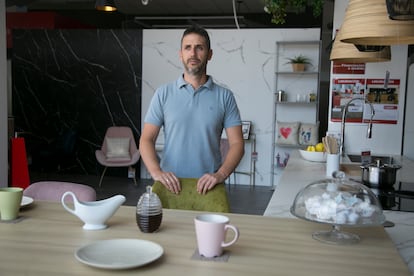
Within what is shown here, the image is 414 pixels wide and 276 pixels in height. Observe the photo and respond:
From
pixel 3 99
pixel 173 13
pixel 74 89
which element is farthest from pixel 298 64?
pixel 173 13

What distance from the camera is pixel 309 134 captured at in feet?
22.0

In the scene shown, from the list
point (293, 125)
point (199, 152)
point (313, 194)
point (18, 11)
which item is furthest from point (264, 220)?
point (18, 11)

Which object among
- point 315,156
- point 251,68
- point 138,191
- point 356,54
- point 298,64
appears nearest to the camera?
point 356,54

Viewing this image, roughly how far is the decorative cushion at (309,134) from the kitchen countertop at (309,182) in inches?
99.7

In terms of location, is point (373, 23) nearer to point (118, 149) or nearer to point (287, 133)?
point (287, 133)

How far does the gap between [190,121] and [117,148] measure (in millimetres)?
5115

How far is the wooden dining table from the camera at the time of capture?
3.63 feet

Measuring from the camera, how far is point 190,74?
2.24 m

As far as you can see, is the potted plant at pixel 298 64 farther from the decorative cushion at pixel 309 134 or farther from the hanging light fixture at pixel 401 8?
the hanging light fixture at pixel 401 8

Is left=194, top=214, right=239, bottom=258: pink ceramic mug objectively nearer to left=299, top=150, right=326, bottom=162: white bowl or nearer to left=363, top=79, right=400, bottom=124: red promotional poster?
left=299, top=150, right=326, bottom=162: white bowl

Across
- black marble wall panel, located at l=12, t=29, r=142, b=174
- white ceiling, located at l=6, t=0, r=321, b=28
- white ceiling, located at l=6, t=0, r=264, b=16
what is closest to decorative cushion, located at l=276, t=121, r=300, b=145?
black marble wall panel, located at l=12, t=29, r=142, b=174

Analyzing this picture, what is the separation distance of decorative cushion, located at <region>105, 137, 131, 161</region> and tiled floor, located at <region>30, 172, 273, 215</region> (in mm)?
466

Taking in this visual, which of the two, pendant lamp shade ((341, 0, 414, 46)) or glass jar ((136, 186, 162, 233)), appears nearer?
glass jar ((136, 186, 162, 233))

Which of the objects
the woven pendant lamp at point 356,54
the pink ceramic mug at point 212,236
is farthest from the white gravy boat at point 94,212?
the woven pendant lamp at point 356,54
